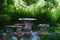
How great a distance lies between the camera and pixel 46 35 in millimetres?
4312

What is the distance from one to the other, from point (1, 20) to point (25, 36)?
1.88 ft

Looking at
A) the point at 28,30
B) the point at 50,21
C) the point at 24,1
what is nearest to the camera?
the point at 28,30

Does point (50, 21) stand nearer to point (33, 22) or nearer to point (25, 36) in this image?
point (33, 22)

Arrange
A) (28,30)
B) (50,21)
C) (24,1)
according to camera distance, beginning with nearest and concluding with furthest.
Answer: (28,30) < (50,21) < (24,1)

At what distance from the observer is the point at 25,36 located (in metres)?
4.34

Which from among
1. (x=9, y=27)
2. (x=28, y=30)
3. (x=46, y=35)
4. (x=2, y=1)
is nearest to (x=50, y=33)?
(x=46, y=35)

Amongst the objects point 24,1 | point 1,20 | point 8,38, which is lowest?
point 8,38

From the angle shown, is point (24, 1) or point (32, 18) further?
point (24, 1)

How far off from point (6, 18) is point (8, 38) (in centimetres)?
40

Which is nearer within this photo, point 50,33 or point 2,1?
point 50,33

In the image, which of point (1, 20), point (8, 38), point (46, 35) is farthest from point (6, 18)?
point (46, 35)

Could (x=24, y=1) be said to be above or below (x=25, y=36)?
above

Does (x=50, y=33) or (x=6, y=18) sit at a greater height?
(x=6, y=18)

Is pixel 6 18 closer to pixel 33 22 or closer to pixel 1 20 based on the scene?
pixel 1 20
